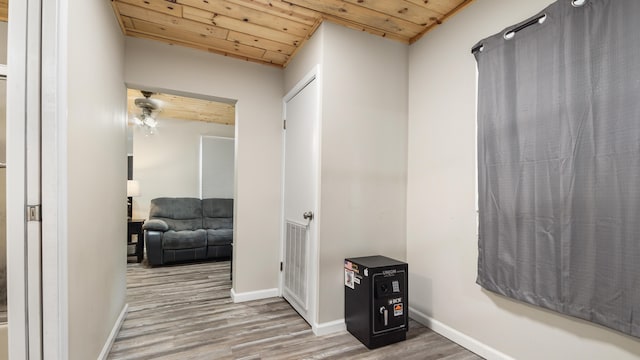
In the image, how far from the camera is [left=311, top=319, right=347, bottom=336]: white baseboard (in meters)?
2.29

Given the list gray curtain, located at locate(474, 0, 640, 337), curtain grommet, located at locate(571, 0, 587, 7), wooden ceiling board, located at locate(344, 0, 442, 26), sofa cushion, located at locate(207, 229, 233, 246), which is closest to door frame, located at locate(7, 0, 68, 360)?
wooden ceiling board, located at locate(344, 0, 442, 26)

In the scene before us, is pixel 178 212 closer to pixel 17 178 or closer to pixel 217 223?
pixel 217 223

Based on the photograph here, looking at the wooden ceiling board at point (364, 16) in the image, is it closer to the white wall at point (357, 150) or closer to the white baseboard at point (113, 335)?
the white wall at point (357, 150)

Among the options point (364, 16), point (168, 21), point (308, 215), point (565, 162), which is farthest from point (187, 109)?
point (565, 162)

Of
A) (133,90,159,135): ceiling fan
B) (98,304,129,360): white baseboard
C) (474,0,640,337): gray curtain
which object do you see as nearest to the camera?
(474,0,640,337): gray curtain

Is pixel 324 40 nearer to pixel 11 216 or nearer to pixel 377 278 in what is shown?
pixel 377 278

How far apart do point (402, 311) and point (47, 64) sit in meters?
2.53

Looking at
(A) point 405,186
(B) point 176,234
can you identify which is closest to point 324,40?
(A) point 405,186

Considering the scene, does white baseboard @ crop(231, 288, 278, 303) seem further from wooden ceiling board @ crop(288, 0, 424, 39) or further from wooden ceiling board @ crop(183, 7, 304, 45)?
wooden ceiling board @ crop(288, 0, 424, 39)

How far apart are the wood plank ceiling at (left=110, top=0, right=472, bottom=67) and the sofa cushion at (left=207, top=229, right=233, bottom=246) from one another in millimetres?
2834

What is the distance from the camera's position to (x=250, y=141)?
3053mm

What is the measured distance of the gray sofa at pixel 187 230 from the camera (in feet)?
13.9

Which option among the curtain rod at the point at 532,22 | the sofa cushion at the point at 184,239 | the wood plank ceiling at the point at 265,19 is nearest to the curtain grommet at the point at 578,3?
the curtain rod at the point at 532,22

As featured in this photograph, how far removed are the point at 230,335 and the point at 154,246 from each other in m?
2.55
